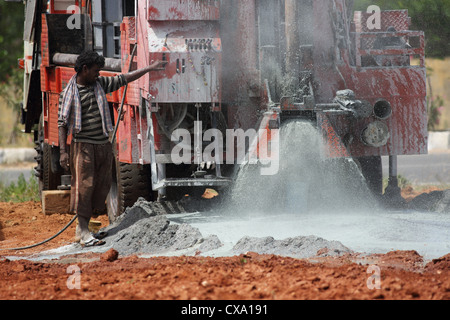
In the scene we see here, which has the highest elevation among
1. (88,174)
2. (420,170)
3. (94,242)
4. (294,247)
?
(88,174)

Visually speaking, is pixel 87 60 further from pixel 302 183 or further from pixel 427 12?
pixel 427 12

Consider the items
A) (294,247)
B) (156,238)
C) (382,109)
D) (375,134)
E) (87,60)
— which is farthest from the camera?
(382,109)

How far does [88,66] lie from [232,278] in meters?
3.03

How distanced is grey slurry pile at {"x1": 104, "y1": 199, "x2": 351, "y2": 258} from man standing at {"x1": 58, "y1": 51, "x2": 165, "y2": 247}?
36 cm

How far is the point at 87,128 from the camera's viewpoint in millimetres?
6965

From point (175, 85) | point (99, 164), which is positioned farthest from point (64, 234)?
point (175, 85)

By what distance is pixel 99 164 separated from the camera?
23.4 feet

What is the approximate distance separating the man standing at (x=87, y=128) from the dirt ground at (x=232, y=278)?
103 cm

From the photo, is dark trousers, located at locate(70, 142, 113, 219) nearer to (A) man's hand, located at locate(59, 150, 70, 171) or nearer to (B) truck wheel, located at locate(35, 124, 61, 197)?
(A) man's hand, located at locate(59, 150, 70, 171)

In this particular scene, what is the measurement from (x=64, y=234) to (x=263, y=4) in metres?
3.27

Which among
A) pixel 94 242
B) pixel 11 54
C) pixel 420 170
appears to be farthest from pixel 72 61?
pixel 11 54

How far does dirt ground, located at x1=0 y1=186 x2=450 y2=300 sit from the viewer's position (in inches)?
165

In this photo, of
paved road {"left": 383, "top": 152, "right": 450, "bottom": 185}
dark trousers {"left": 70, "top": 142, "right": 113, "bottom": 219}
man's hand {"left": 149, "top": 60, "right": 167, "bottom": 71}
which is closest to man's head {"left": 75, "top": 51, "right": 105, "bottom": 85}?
man's hand {"left": 149, "top": 60, "right": 167, "bottom": 71}

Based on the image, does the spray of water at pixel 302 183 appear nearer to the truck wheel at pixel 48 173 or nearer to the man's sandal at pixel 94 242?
the man's sandal at pixel 94 242
